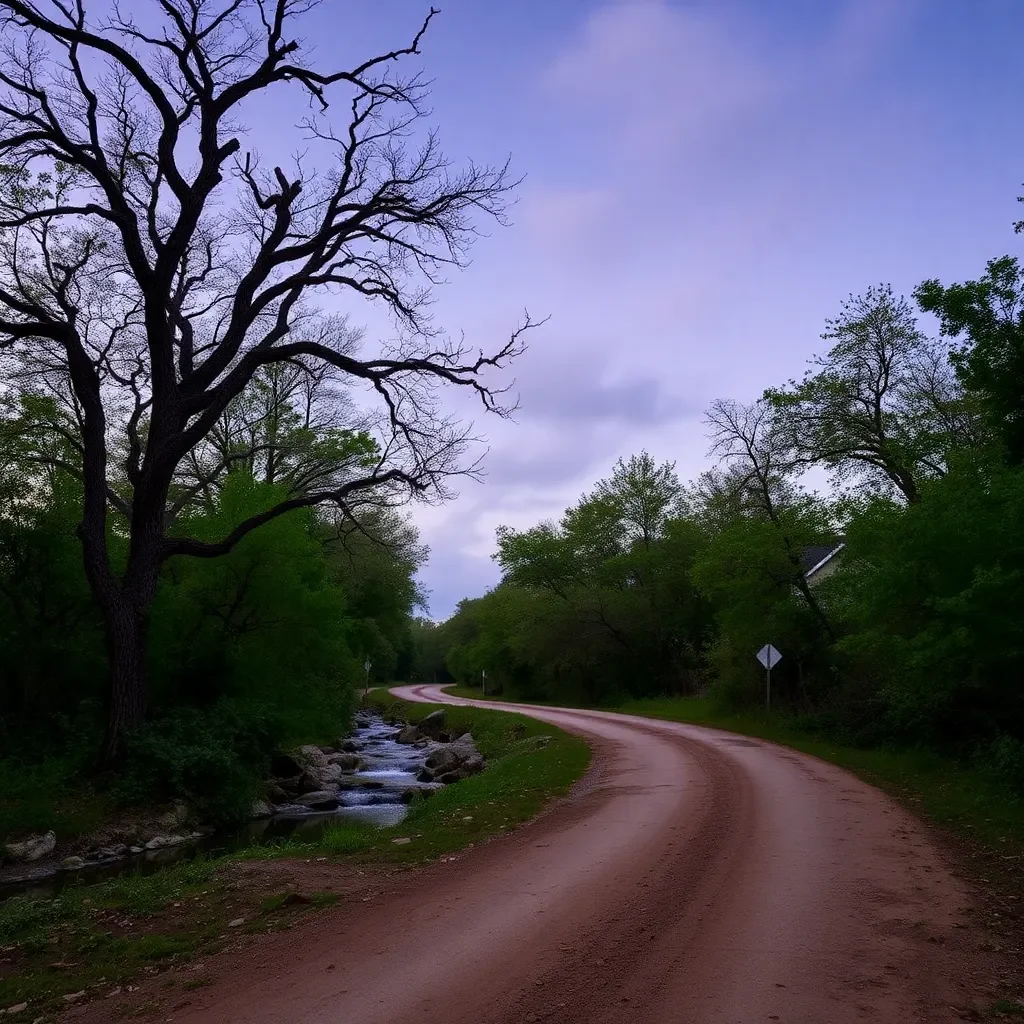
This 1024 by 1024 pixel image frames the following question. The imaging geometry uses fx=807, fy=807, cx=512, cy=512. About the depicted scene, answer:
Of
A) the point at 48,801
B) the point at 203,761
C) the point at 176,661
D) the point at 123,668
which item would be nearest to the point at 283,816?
the point at 203,761

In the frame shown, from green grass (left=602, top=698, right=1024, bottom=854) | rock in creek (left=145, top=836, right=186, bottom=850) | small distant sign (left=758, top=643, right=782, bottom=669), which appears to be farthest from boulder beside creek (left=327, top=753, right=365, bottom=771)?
small distant sign (left=758, top=643, right=782, bottom=669)

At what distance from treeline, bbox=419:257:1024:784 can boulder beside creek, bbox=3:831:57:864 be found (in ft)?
50.6

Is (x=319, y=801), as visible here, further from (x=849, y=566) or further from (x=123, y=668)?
(x=849, y=566)

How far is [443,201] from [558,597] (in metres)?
34.9

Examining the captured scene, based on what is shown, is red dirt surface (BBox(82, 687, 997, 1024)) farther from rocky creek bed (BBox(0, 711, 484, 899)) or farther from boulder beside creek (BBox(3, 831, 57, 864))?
boulder beside creek (BBox(3, 831, 57, 864))

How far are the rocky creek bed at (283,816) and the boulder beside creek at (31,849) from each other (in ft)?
0.05

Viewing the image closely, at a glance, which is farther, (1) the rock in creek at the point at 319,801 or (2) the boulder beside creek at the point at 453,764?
(2) the boulder beside creek at the point at 453,764

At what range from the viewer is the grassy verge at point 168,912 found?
6.14 m

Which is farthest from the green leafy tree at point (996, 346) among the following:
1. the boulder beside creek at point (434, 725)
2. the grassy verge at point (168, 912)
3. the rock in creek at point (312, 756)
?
the boulder beside creek at point (434, 725)

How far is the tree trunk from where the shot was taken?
50.2ft

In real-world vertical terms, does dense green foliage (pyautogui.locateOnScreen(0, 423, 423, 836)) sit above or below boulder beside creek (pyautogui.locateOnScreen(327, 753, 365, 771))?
above

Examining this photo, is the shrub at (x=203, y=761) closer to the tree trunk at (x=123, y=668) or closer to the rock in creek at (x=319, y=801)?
the tree trunk at (x=123, y=668)

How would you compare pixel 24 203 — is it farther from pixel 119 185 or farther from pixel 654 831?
pixel 654 831

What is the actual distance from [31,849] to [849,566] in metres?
17.3
